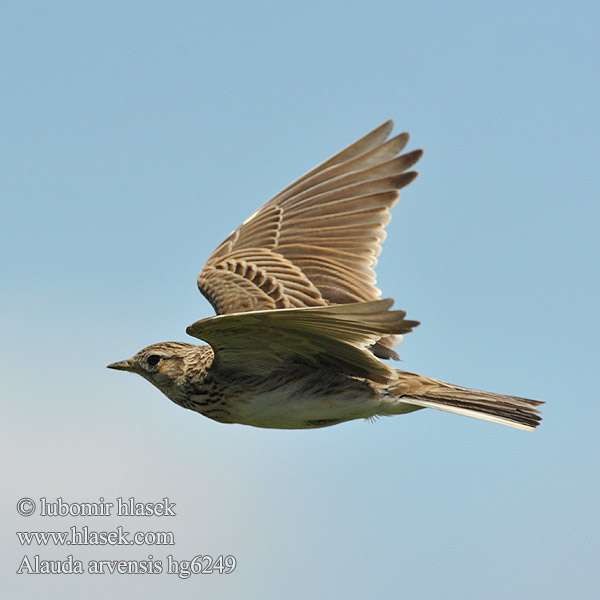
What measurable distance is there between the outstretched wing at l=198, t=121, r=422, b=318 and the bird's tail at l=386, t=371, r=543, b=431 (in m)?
1.27

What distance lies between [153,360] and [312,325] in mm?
2378

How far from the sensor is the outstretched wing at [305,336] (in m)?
5.64

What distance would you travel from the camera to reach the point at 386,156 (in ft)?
29.4

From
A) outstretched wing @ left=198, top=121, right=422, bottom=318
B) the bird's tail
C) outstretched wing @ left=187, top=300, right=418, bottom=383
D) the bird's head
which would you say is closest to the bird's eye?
the bird's head

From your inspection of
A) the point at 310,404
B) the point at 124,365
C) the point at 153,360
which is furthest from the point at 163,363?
the point at 310,404

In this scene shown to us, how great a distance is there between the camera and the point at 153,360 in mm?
8094

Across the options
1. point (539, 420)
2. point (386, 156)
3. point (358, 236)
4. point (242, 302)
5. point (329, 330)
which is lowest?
point (539, 420)

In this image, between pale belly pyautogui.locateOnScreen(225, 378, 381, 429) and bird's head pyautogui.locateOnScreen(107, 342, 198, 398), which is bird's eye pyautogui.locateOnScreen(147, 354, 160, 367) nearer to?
bird's head pyautogui.locateOnScreen(107, 342, 198, 398)

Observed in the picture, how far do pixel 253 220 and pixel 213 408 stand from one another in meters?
2.81

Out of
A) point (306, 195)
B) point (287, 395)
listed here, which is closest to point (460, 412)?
point (287, 395)

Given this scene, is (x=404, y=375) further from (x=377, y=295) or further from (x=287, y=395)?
(x=377, y=295)

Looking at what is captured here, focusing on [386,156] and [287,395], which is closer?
[287,395]

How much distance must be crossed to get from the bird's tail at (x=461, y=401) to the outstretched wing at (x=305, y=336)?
19cm

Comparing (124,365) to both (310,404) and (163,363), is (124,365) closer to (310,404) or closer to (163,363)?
(163,363)
